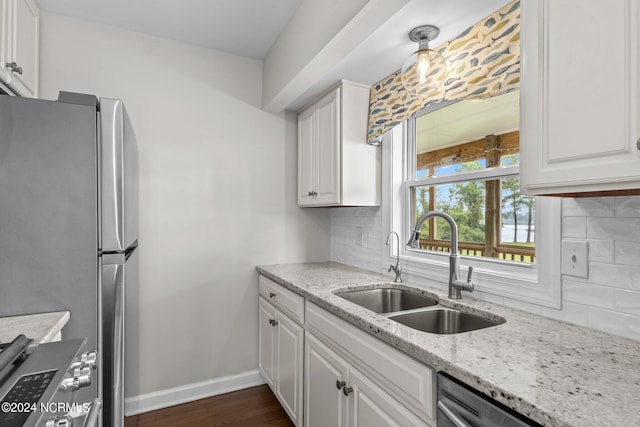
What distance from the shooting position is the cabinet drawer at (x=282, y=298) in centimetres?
184

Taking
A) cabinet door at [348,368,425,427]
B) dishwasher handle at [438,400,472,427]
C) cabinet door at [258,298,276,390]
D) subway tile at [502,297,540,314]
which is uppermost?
subway tile at [502,297,540,314]

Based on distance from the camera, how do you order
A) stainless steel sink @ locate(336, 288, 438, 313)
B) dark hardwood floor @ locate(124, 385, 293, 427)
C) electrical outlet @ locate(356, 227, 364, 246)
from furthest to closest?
electrical outlet @ locate(356, 227, 364, 246), dark hardwood floor @ locate(124, 385, 293, 427), stainless steel sink @ locate(336, 288, 438, 313)

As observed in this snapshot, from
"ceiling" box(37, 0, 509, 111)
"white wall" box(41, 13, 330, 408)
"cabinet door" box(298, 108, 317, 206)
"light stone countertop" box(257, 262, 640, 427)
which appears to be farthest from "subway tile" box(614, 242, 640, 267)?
"white wall" box(41, 13, 330, 408)

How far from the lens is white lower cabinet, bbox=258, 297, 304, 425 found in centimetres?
185

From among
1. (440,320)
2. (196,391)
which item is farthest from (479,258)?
(196,391)

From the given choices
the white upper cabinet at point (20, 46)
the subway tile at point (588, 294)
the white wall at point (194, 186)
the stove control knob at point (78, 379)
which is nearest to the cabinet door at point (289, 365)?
the white wall at point (194, 186)

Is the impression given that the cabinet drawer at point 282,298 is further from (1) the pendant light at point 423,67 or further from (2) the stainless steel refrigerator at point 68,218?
(1) the pendant light at point 423,67

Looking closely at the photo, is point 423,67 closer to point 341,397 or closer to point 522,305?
point 522,305

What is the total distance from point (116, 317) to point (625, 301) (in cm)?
187

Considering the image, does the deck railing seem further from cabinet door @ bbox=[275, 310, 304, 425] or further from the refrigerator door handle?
the refrigerator door handle

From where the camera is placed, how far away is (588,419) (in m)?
0.64

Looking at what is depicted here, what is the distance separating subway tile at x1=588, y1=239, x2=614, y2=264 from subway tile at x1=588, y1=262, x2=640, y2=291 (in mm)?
18

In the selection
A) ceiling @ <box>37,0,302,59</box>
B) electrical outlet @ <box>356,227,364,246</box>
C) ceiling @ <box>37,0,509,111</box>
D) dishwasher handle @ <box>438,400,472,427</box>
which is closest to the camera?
dishwasher handle @ <box>438,400,472,427</box>

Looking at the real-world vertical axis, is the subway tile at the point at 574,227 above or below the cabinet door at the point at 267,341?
above
